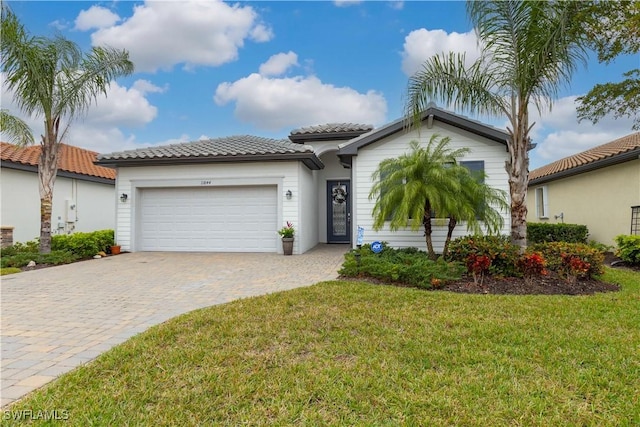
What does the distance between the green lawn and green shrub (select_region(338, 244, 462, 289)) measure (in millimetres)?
1637

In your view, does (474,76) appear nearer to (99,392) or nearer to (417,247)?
(417,247)

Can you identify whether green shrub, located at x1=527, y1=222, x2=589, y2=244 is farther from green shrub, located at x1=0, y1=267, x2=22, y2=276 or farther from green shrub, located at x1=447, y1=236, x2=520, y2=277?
green shrub, located at x1=0, y1=267, x2=22, y2=276

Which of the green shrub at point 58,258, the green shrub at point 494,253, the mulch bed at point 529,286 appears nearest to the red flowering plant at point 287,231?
the mulch bed at point 529,286

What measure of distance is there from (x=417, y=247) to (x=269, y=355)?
26.3ft

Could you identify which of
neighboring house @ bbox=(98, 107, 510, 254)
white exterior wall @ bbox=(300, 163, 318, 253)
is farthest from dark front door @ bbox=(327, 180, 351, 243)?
neighboring house @ bbox=(98, 107, 510, 254)

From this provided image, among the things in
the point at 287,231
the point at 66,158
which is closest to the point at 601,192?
the point at 287,231

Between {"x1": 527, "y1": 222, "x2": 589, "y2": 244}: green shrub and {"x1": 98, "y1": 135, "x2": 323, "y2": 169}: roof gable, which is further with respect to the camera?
{"x1": 527, "y1": 222, "x2": 589, "y2": 244}: green shrub

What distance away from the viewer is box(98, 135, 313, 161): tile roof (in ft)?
38.4

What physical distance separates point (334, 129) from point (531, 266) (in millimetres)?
9823

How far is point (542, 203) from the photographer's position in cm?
1781

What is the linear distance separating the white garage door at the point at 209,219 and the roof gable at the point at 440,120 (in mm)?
3245

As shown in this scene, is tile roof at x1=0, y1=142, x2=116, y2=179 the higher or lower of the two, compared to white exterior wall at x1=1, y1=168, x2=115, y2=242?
higher

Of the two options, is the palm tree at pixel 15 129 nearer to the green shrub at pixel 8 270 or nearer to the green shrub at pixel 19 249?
the green shrub at pixel 19 249

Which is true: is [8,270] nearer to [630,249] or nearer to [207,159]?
[207,159]
